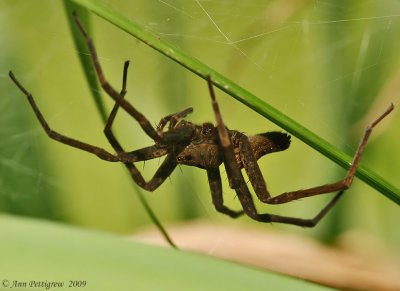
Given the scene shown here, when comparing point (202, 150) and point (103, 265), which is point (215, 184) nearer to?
point (202, 150)

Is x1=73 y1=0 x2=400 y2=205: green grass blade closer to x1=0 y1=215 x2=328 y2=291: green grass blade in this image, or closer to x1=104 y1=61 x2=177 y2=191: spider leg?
x1=0 y1=215 x2=328 y2=291: green grass blade

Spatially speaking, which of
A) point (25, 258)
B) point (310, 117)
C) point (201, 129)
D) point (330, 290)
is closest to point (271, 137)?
point (201, 129)

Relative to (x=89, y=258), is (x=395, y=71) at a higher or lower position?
higher

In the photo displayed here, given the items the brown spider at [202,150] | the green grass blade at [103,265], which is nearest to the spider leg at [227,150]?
the brown spider at [202,150]

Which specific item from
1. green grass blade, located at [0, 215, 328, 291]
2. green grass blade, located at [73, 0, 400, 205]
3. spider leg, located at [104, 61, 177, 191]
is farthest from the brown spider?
green grass blade, located at [0, 215, 328, 291]

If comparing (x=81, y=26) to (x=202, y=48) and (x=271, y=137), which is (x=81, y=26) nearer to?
(x=271, y=137)

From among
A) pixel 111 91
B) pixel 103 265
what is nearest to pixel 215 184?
pixel 111 91
